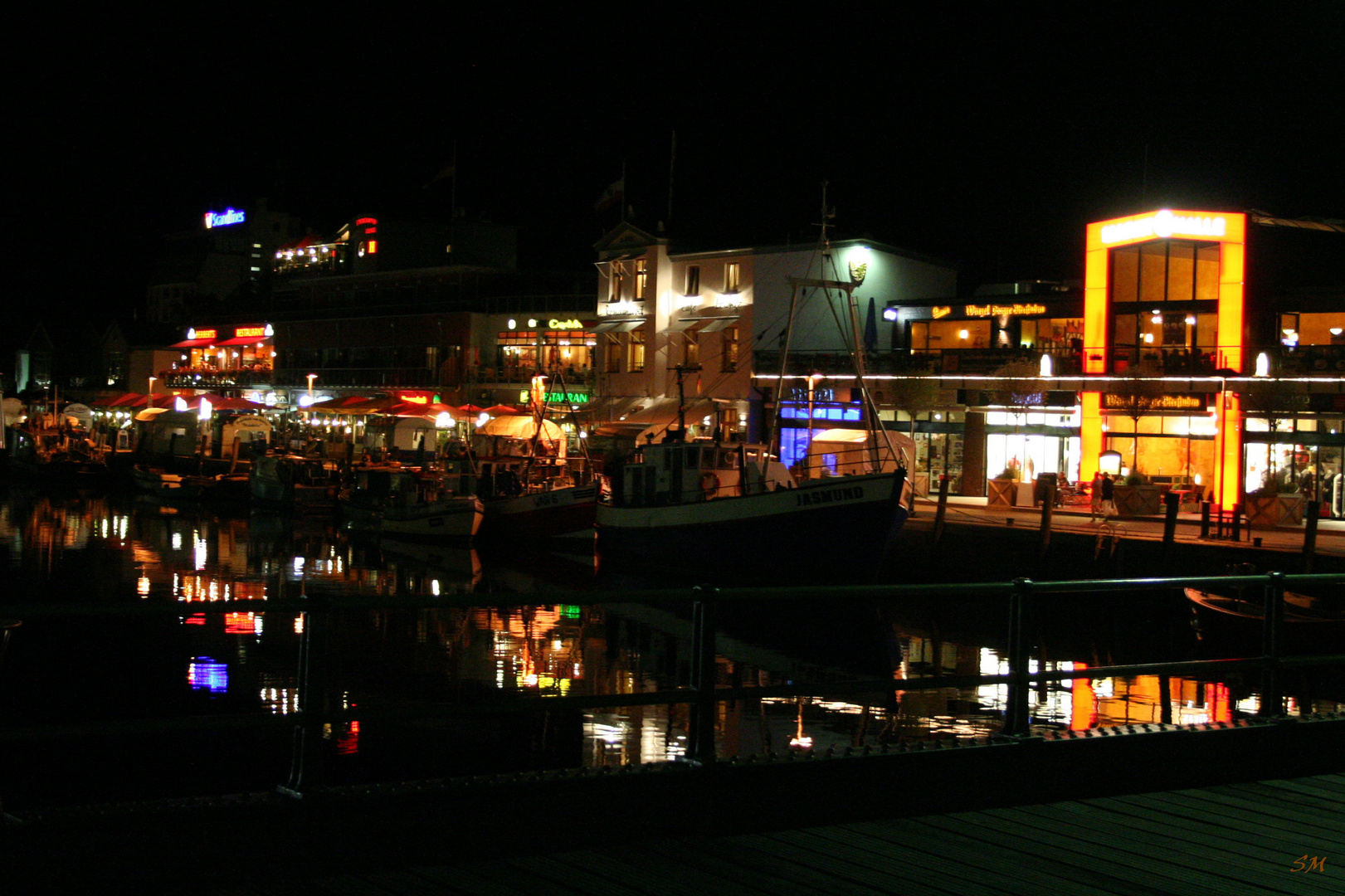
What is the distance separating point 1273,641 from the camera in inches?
267

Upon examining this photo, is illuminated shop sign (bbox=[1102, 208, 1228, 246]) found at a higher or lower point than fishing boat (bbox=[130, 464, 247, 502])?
higher

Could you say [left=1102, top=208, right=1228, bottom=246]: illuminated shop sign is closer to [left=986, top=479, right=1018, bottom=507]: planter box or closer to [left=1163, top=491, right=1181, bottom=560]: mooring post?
[left=986, top=479, right=1018, bottom=507]: planter box

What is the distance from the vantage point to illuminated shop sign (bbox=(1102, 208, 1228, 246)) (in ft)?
117

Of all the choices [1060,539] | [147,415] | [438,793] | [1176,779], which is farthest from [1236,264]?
[147,415]

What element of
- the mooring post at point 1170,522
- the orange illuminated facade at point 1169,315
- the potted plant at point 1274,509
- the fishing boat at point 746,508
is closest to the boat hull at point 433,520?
the fishing boat at point 746,508

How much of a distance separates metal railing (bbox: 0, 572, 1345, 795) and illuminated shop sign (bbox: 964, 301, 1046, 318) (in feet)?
119

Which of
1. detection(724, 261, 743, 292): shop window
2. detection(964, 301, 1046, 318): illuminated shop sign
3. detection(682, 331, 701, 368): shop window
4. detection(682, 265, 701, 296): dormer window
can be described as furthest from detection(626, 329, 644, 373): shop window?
detection(964, 301, 1046, 318): illuminated shop sign

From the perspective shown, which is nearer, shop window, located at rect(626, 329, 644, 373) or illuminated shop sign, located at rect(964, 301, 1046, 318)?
illuminated shop sign, located at rect(964, 301, 1046, 318)

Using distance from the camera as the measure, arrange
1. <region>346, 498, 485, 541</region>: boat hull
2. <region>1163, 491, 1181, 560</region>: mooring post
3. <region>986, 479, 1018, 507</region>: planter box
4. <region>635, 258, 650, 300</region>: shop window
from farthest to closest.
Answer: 1. <region>635, 258, 650, 300</region>: shop window
2. <region>346, 498, 485, 541</region>: boat hull
3. <region>986, 479, 1018, 507</region>: planter box
4. <region>1163, 491, 1181, 560</region>: mooring post

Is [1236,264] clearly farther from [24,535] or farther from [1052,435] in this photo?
[24,535]

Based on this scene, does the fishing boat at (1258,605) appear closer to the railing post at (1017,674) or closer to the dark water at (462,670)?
the dark water at (462,670)

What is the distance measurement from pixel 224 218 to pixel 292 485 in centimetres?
5621

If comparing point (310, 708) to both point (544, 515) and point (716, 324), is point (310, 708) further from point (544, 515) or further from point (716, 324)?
point (716, 324)

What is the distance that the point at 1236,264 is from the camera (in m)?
36.4
